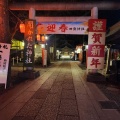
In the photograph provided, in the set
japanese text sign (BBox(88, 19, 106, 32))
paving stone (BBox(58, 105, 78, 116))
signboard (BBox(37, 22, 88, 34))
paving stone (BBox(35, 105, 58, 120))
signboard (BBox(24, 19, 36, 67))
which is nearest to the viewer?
paving stone (BBox(35, 105, 58, 120))

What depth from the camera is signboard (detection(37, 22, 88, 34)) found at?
1652 cm

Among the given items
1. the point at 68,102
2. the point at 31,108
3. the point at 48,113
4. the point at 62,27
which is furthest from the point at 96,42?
the point at 48,113

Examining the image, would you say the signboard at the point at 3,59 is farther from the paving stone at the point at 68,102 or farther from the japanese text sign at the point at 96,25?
the japanese text sign at the point at 96,25

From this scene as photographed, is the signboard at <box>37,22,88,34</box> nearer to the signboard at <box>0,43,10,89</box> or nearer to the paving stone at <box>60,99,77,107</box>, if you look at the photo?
the signboard at <box>0,43,10,89</box>

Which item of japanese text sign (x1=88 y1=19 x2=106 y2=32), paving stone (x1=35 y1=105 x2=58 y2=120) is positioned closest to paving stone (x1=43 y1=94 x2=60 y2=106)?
paving stone (x1=35 y1=105 x2=58 y2=120)

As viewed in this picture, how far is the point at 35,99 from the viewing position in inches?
342

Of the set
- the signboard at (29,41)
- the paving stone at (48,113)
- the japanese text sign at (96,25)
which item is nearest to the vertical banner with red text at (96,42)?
the japanese text sign at (96,25)

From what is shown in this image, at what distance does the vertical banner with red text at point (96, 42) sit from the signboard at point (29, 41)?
13.0ft

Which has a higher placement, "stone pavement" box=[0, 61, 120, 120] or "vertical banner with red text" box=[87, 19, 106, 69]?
"vertical banner with red text" box=[87, 19, 106, 69]

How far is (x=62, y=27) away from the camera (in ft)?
55.2

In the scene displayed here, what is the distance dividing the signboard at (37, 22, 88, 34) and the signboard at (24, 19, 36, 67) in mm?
2298

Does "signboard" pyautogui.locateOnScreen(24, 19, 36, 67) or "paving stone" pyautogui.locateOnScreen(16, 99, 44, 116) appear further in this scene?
"signboard" pyautogui.locateOnScreen(24, 19, 36, 67)

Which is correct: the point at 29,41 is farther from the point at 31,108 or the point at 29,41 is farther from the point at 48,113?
the point at 48,113

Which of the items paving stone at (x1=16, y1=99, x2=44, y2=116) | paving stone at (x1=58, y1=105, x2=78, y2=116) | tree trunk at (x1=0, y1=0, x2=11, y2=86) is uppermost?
tree trunk at (x1=0, y1=0, x2=11, y2=86)
